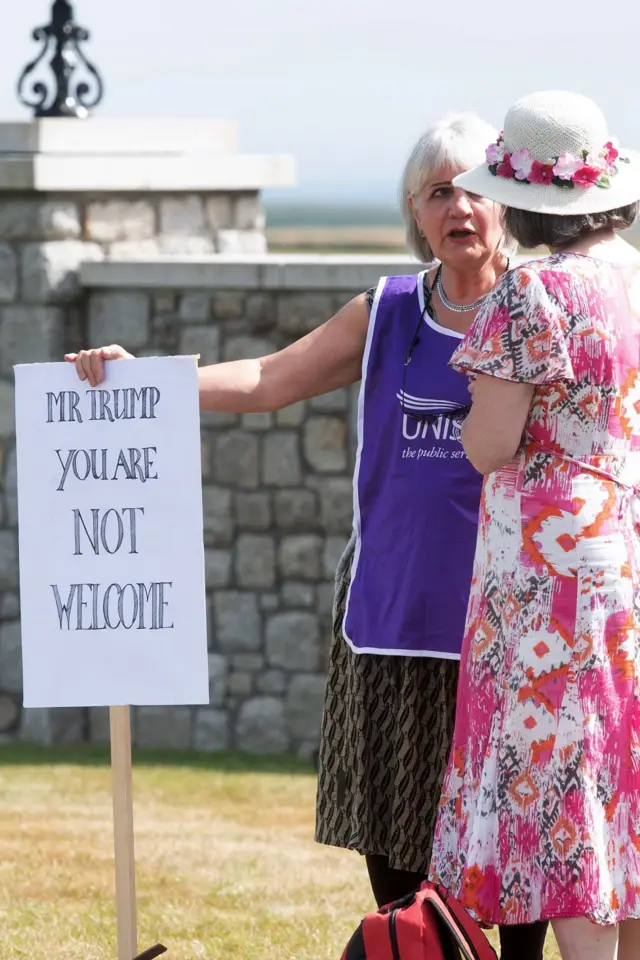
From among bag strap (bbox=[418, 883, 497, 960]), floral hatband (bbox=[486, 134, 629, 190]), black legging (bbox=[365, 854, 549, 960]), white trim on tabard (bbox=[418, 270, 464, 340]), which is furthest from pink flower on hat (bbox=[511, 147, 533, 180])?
black legging (bbox=[365, 854, 549, 960])

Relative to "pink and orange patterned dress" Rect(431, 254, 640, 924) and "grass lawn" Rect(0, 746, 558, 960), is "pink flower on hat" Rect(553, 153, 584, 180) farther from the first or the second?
"grass lawn" Rect(0, 746, 558, 960)

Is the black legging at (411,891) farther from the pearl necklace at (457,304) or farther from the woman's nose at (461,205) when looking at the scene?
the woman's nose at (461,205)

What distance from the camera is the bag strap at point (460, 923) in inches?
109

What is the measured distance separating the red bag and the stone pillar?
4210 mm

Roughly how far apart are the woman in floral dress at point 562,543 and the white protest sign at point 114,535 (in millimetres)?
575

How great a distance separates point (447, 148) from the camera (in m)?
3.08

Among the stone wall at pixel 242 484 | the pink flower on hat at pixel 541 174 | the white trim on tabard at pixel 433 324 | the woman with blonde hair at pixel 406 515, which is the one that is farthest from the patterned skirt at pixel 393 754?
the stone wall at pixel 242 484

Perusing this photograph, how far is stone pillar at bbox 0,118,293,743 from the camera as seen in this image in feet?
22.1

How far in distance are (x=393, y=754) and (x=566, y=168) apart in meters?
1.16

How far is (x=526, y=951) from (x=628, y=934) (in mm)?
315

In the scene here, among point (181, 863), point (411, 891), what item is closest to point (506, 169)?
point (411, 891)

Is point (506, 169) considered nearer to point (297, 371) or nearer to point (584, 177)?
point (584, 177)

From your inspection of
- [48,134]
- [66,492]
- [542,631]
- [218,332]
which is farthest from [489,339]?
[48,134]

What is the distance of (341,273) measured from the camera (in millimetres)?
6414
